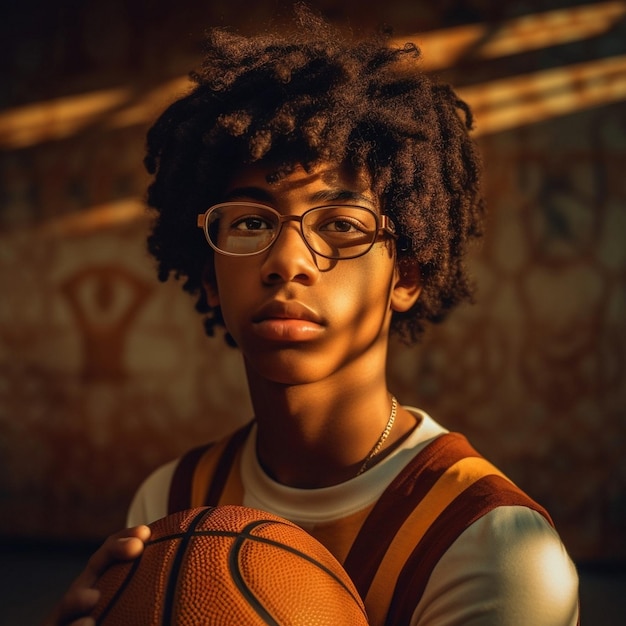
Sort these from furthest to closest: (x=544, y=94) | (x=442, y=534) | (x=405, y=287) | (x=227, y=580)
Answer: (x=544, y=94) < (x=405, y=287) < (x=442, y=534) < (x=227, y=580)

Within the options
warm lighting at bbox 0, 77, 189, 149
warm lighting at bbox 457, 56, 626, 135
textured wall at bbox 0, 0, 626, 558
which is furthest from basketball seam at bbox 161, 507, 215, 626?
warm lighting at bbox 0, 77, 189, 149

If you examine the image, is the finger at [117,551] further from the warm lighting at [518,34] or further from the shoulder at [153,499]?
the warm lighting at [518,34]

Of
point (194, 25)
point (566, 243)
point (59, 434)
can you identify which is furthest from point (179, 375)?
point (566, 243)

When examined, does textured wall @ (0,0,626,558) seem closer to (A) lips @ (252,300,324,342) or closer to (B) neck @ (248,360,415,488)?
(B) neck @ (248,360,415,488)

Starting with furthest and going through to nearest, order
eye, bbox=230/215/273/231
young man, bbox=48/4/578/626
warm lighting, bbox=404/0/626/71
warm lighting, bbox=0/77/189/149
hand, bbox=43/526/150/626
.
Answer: warm lighting, bbox=0/77/189/149 < warm lighting, bbox=404/0/626/71 < eye, bbox=230/215/273/231 < young man, bbox=48/4/578/626 < hand, bbox=43/526/150/626

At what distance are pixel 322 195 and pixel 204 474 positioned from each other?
2.80ft

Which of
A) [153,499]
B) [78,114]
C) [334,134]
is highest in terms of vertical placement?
[78,114]

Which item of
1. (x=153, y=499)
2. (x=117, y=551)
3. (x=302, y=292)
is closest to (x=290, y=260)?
(x=302, y=292)

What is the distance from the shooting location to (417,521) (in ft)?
5.70

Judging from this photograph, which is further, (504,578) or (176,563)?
(504,578)

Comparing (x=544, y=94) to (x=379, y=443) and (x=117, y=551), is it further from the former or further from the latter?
(x=117, y=551)

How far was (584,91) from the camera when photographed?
4.25 metres

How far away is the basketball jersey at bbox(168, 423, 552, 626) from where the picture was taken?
1.66 meters

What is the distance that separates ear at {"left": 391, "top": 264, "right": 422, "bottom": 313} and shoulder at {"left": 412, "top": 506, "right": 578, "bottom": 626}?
1.97 feet
